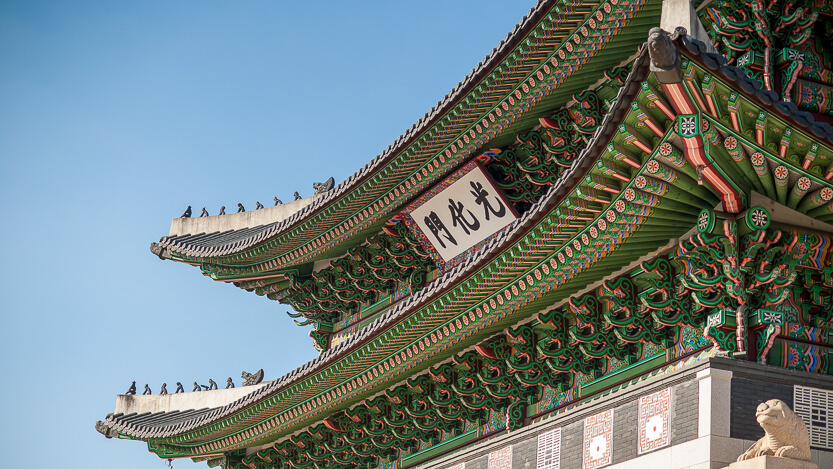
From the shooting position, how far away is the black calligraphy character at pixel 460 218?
55.1ft

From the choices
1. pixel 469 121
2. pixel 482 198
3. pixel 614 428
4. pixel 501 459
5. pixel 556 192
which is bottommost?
pixel 614 428

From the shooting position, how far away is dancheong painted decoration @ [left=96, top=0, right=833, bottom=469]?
956 centimetres

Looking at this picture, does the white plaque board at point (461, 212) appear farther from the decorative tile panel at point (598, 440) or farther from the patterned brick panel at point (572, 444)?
the decorative tile panel at point (598, 440)

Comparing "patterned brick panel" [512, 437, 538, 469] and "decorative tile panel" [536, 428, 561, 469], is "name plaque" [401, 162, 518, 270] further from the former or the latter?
"decorative tile panel" [536, 428, 561, 469]

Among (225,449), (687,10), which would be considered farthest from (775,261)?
(225,449)

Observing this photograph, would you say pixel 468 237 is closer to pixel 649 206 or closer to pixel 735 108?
pixel 649 206

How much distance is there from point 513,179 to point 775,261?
6.46 metres

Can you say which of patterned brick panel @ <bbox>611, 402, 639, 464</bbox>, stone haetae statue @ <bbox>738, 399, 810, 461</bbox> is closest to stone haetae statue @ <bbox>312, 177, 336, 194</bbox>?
patterned brick panel @ <bbox>611, 402, 639, 464</bbox>

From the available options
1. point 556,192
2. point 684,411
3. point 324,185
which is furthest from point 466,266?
point 324,185

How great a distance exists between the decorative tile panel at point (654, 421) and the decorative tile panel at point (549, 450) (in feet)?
5.09

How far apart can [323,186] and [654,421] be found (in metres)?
12.0

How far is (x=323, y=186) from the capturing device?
2147 cm

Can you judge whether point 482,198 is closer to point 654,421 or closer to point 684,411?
point 654,421

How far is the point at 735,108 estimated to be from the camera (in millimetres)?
9031
